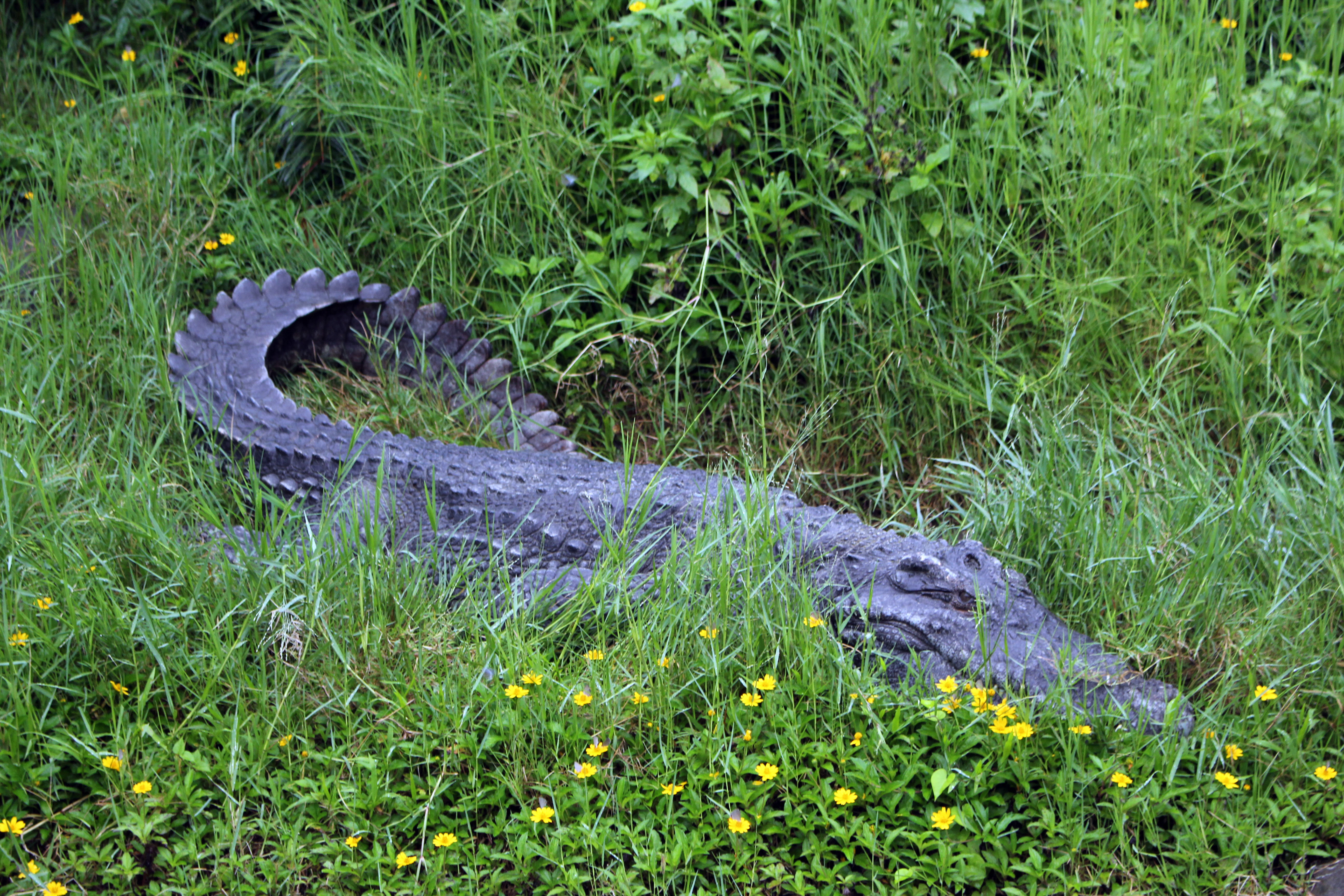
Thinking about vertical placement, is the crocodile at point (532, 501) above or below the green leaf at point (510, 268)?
below

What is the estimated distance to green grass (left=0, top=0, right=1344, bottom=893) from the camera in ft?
7.12

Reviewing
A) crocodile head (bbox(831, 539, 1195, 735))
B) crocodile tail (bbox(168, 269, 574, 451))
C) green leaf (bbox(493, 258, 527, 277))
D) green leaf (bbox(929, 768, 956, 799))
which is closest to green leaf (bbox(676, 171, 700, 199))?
green leaf (bbox(493, 258, 527, 277))

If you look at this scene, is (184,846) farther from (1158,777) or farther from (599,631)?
(1158,777)

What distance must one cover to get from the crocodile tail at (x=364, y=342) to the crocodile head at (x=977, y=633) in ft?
4.38

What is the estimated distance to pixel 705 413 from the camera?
3.80m

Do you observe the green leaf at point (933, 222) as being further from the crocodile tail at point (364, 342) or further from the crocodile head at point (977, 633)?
the crocodile tail at point (364, 342)

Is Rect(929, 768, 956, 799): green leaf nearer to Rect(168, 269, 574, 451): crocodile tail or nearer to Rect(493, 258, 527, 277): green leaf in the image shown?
Rect(168, 269, 574, 451): crocodile tail

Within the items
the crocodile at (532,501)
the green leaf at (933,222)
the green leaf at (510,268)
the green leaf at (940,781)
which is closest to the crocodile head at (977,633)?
the crocodile at (532,501)

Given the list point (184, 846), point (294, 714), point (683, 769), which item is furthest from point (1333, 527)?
point (184, 846)

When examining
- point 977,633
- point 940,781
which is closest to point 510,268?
point 977,633

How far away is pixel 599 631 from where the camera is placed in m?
2.58

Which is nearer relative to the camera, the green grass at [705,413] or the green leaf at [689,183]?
the green grass at [705,413]

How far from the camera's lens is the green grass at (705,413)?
7.12 ft

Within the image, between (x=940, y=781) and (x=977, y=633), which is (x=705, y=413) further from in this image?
(x=940, y=781)
